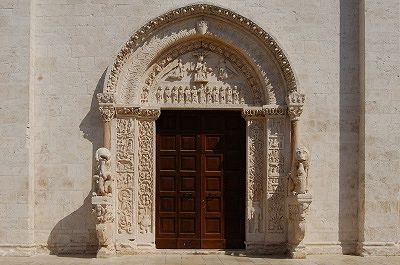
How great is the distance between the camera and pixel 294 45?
11.2 m

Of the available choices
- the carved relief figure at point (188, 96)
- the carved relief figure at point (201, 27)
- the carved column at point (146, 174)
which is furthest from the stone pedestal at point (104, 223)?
the carved relief figure at point (201, 27)

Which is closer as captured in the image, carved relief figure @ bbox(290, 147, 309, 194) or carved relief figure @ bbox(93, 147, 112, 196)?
carved relief figure @ bbox(93, 147, 112, 196)

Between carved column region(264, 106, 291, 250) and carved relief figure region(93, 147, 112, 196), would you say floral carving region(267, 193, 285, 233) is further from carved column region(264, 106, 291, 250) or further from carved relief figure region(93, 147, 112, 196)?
carved relief figure region(93, 147, 112, 196)

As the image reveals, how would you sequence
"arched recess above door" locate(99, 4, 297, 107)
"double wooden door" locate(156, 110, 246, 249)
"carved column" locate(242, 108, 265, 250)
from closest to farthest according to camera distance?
"arched recess above door" locate(99, 4, 297, 107)
"carved column" locate(242, 108, 265, 250)
"double wooden door" locate(156, 110, 246, 249)

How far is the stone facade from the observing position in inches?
429

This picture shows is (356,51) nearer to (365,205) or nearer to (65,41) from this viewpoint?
(365,205)

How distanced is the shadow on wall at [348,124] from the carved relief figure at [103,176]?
4.39 m

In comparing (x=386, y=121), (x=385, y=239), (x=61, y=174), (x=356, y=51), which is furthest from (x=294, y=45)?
(x=61, y=174)

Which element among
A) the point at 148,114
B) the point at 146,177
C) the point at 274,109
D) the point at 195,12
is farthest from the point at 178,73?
the point at 146,177

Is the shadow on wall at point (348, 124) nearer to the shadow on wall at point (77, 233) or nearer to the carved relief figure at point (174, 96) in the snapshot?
the carved relief figure at point (174, 96)

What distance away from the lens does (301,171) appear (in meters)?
10.6

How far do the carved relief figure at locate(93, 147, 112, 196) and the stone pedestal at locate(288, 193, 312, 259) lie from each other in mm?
3364

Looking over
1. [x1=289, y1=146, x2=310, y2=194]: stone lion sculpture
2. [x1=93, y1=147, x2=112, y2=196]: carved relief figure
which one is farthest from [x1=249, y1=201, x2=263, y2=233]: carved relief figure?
[x1=93, y1=147, x2=112, y2=196]: carved relief figure

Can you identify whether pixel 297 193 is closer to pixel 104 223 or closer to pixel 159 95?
pixel 159 95
